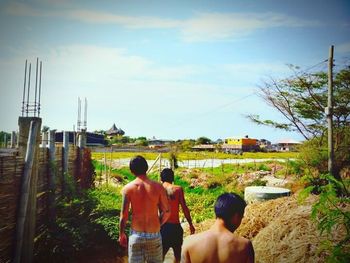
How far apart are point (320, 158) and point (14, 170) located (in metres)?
12.7

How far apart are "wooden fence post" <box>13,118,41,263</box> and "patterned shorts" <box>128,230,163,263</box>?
2360mm

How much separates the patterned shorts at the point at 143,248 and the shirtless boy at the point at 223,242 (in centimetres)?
148

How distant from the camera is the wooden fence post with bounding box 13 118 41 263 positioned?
204 inches

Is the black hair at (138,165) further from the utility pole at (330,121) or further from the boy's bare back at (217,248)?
the utility pole at (330,121)

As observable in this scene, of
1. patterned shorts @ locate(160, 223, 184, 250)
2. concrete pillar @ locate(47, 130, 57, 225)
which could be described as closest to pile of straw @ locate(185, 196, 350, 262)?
patterned shorts @ locate(160, 223, 184, 250)

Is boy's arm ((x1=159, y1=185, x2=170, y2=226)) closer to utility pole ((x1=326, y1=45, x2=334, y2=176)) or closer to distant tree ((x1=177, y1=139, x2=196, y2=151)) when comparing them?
utility pole ((x1=326, y1=45, x2=334, y2=176))

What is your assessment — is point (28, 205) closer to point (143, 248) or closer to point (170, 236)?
point (170, 236)

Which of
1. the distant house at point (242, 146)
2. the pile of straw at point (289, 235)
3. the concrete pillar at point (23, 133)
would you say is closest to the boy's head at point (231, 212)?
the pile of straw at point (289, 235)

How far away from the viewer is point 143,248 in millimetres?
3879

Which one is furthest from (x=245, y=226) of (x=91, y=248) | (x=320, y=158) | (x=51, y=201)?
(x=320, y=158)

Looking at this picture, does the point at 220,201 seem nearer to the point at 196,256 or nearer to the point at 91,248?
the point at 196,256

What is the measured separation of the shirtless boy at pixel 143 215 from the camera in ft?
12.7

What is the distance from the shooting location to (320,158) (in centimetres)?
1403

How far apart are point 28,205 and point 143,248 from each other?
2653 millimetres
